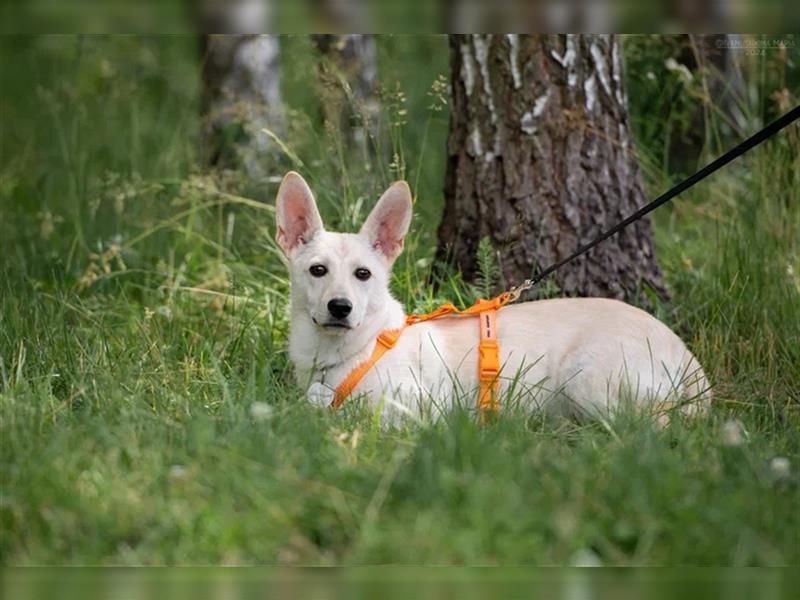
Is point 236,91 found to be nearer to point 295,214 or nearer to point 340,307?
point 295,214

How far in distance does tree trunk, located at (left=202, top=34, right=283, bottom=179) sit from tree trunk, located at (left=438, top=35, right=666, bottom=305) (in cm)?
190

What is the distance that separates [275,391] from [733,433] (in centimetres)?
171

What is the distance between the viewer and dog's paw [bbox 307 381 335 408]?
4260 millimetres

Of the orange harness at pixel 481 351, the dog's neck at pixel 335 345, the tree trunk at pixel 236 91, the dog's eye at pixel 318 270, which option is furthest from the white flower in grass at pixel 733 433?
the tree trunk at pixel 236 91

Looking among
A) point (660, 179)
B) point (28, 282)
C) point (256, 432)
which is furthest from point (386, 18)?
point (660, 179)

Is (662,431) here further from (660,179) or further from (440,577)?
(660,179)

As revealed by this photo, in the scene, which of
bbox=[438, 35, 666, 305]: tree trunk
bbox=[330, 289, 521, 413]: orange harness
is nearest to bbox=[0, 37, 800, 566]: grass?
bbox=[330, 289, 521, 413]: orange harness

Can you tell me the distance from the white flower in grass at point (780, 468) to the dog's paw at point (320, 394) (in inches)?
64.9

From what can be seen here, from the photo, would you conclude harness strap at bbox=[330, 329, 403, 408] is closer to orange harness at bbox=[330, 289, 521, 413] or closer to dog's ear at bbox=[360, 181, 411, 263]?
orange harness at bbox=[330, 289, 521, 413]

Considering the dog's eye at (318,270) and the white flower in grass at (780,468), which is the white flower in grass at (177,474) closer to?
the dog's eye at (318,270)

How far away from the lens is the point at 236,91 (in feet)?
24.5

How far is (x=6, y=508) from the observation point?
3.13 meters

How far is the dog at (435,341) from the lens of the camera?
4383 mm

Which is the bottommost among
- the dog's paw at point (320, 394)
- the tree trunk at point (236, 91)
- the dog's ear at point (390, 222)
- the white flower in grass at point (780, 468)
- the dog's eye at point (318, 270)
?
the white flower in grass at point (780, 468)
